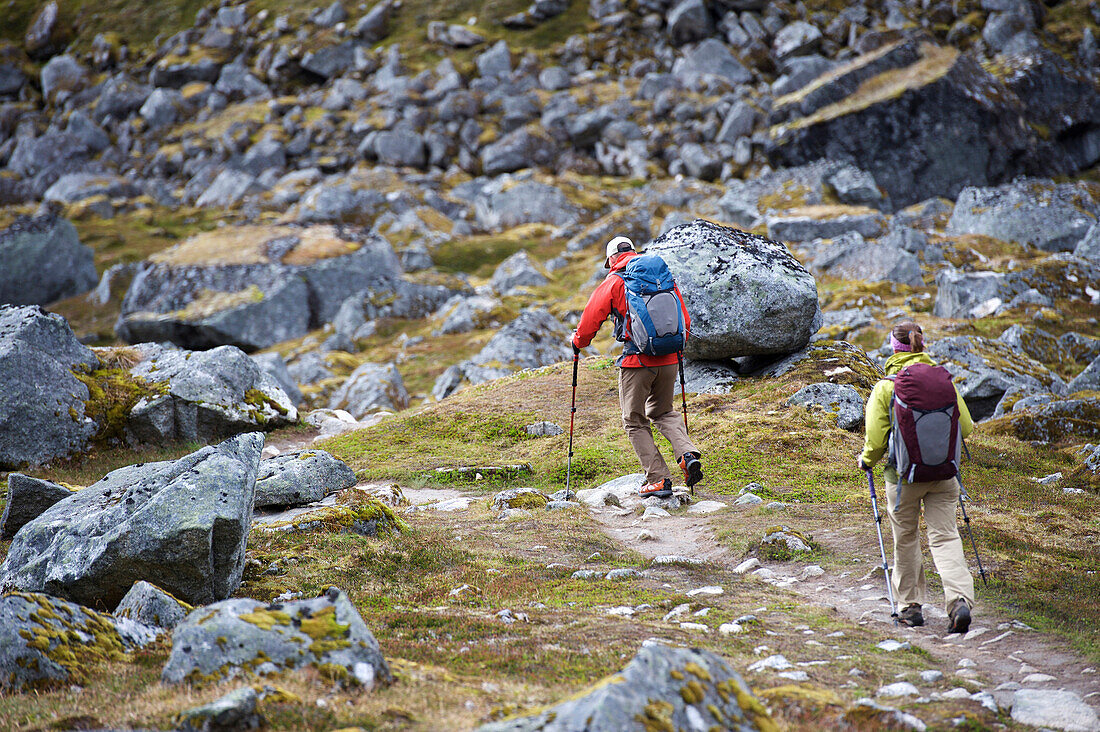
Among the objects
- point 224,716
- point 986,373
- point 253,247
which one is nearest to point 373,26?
point 253,247

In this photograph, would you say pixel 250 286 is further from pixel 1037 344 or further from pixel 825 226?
pixel 1037 344

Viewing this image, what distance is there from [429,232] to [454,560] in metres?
67.8

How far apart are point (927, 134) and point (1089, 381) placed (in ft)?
175

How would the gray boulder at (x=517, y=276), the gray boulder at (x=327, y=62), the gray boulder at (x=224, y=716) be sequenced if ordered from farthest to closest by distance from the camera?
the gray boulder at (x=327, y=62) < the gray boulder at (x=517, y=276) < the gray boulder at (x=224, y=716)

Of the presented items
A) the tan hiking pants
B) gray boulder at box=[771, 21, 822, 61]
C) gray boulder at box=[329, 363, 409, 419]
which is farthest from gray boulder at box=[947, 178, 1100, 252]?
gray boulder at box=[771, 21, 822, 61]

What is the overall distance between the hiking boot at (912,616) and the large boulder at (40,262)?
76495 millimetres

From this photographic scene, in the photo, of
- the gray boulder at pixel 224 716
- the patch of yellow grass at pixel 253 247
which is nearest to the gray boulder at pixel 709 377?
the gray boulder at pixel 224 716

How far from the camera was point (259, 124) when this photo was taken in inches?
4478

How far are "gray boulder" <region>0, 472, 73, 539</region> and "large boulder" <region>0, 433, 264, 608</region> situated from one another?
2.87 metres

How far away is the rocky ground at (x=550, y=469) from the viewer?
223 inches

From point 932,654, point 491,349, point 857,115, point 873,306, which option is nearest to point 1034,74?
point 857,115

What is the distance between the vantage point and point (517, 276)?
54.7 m

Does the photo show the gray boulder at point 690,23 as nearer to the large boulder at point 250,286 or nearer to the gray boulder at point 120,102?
the large boulder at point 250,286

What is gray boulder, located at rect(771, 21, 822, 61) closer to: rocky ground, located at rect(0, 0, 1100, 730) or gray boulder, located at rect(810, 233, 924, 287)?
rocky ground, located at rect(0, 0, 1100, 730)
